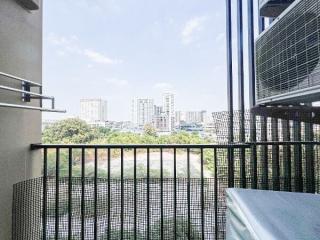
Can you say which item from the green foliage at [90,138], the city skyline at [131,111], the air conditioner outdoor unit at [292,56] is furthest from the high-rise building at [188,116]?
the air conditioner outdoor unit at [292,56]

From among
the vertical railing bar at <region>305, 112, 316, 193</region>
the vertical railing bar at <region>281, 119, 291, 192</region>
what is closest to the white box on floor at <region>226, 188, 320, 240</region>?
the vertical railing bar at <region>281, 119, 291, 192</region>

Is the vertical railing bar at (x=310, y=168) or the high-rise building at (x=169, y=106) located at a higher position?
the high-rise building at (x=169, y=106)

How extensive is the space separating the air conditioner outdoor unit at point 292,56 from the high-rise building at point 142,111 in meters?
1.46

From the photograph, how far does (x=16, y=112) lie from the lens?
172 cm

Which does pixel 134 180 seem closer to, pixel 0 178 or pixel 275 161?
pixel 0 178

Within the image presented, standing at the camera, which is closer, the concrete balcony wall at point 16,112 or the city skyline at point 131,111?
the concrete balcony wall at point 16,112

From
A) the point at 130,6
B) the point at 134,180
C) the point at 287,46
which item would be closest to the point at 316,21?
the point at 287,46

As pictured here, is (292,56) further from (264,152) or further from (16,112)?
(16,112)

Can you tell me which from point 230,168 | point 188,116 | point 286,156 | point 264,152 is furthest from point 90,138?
point 286,156

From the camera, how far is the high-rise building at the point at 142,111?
343 cm

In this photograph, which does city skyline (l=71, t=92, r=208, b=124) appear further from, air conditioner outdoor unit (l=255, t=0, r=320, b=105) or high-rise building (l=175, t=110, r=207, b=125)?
air conditioner outdoor unit (l=255, t=0, r=320, b=105)

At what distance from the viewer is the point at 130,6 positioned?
4387 millimetres

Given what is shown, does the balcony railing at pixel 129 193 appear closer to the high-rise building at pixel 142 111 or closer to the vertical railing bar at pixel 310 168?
the vertical railing bar at pixel 310 168

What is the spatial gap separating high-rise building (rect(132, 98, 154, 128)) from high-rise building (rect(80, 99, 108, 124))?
1.35 feet
